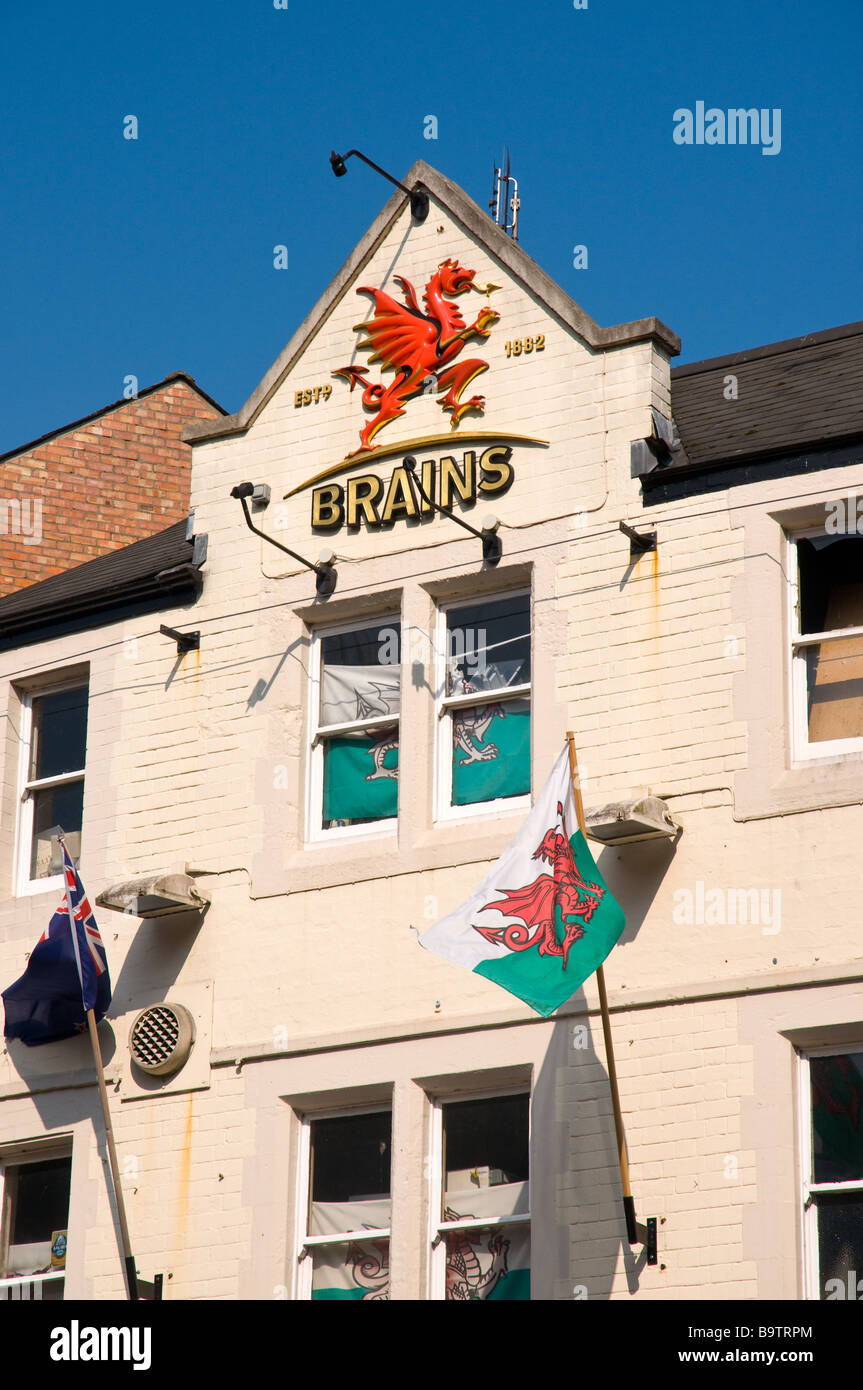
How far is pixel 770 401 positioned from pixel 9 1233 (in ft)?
26.6

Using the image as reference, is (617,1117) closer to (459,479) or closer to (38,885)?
(459,479)

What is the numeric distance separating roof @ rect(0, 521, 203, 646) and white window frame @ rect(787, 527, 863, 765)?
4.77 metres

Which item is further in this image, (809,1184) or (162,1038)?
(162,1038)

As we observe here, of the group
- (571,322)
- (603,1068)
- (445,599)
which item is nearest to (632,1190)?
(603,1068)

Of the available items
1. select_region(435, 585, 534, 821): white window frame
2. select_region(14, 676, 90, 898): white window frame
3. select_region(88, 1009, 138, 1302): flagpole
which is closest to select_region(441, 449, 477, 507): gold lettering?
select_region(435, 585, 534, 821): white window frame

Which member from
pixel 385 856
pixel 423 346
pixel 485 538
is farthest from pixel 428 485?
pixel 385 856

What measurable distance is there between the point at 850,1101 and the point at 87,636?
7321 millimetres

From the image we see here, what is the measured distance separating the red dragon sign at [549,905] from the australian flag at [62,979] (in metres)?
3.73

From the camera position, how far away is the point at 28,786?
17.3 meters

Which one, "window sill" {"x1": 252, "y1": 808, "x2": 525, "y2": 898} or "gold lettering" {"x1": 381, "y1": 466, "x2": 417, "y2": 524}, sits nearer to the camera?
"window sill" {"x1": 252, "y1": 808, "x2": 525, "y2": 898}

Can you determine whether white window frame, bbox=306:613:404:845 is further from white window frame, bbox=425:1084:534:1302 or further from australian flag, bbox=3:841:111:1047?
white window frame, bbox=425:1084:534:1302

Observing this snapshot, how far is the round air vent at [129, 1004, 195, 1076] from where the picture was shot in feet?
50.2

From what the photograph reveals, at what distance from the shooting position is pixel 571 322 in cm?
1580
